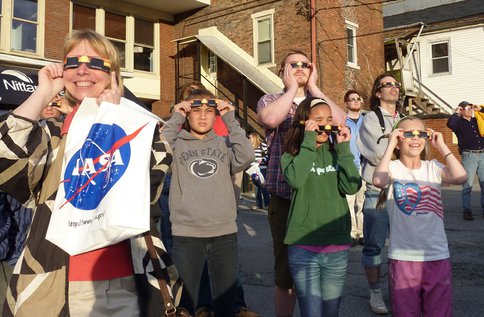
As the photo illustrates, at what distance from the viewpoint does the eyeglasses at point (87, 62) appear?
196cm

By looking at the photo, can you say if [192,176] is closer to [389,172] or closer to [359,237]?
[389,172]

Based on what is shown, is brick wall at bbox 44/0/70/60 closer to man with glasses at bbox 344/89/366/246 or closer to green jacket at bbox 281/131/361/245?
man with glasses at bbox 344/89/366/246

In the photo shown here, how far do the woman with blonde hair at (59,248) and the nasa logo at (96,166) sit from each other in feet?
0.32

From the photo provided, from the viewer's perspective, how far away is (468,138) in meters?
8.51

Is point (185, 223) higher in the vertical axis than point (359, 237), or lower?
higher

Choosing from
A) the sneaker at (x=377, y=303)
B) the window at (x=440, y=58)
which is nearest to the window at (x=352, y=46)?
the window at (x=440, y=58)

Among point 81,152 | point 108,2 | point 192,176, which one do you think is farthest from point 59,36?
point 81,152

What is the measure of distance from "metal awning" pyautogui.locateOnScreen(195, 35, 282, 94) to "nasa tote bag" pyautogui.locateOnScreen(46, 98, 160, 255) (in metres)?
14.0

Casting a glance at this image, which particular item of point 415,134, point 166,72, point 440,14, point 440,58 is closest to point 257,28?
point 166,72

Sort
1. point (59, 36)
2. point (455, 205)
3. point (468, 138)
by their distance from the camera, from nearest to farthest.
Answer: point (468, 138) < point (455, 205) < point (59, 36)

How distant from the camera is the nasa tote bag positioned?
1623 millimetres

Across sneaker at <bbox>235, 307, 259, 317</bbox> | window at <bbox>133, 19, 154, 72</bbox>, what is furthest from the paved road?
window at <bbox>133, 19, 154, 72</bbox>

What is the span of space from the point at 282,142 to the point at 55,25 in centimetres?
1467

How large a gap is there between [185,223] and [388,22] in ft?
85.6
